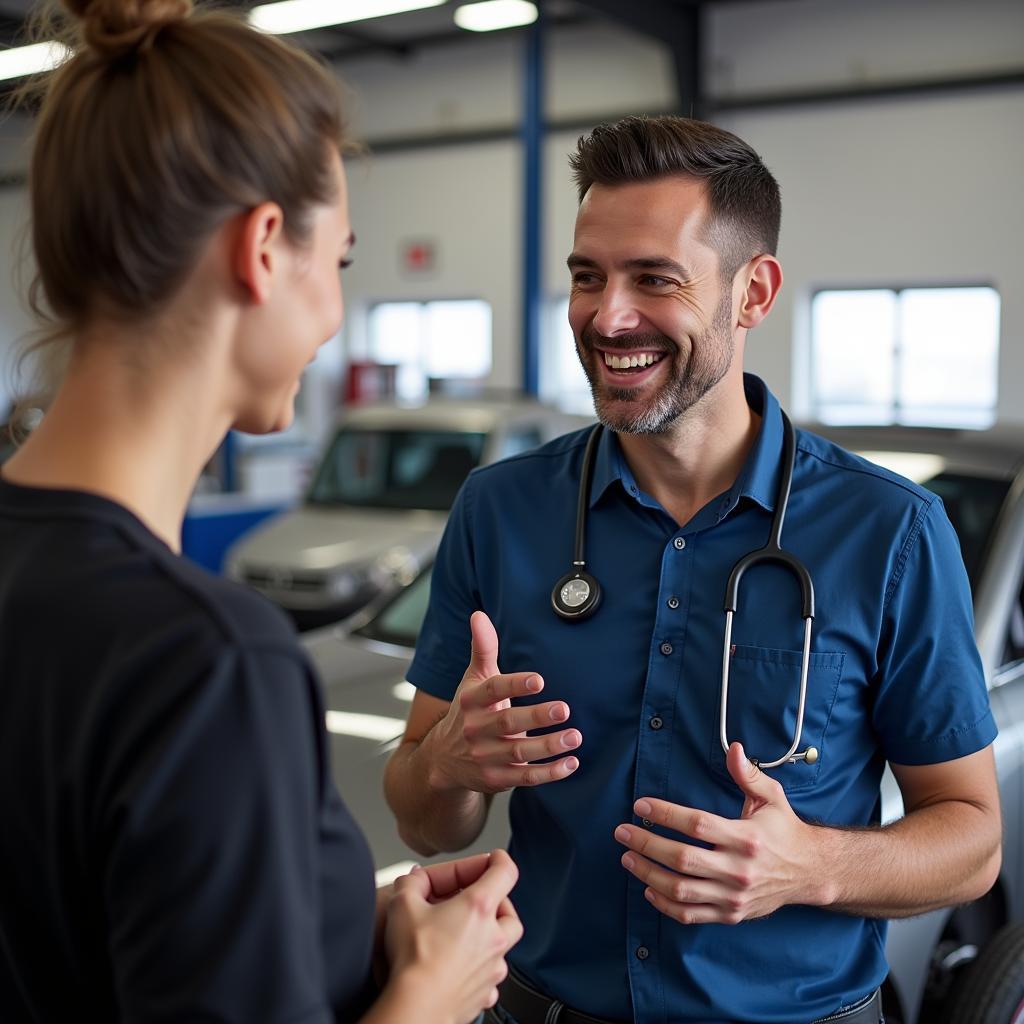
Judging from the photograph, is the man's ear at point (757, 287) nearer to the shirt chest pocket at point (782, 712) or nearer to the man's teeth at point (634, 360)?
the man's teeth at point (634, 360)

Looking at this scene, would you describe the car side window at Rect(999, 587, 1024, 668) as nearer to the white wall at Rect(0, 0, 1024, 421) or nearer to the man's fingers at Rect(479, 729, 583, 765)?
the man's fingers at Rect(479, 729, 583, 765)

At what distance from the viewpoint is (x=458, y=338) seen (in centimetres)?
1495

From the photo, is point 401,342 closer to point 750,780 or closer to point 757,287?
point 757,287

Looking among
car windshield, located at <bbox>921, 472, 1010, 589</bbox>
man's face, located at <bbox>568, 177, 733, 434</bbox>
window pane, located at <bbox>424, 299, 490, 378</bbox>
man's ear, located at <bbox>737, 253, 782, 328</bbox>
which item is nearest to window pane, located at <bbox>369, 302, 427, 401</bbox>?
window pane, located at <bbox>424, 299, 490, 378</bbox>

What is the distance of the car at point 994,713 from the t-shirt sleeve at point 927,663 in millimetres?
817

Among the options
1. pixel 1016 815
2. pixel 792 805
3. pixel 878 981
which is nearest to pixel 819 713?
pixel 792 805

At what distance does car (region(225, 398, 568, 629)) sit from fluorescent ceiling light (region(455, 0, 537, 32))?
368 centimetres

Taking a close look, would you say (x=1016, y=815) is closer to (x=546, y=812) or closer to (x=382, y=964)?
(x=546, y=812)

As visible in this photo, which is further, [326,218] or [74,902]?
[326,218]

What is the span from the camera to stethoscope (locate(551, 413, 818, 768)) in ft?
5.51

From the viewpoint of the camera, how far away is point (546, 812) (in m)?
1.77

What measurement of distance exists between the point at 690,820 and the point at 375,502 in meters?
6.37

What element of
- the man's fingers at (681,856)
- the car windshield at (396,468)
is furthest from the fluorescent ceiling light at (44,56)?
the car windshield at (396,468)

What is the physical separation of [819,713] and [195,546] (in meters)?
7.65
